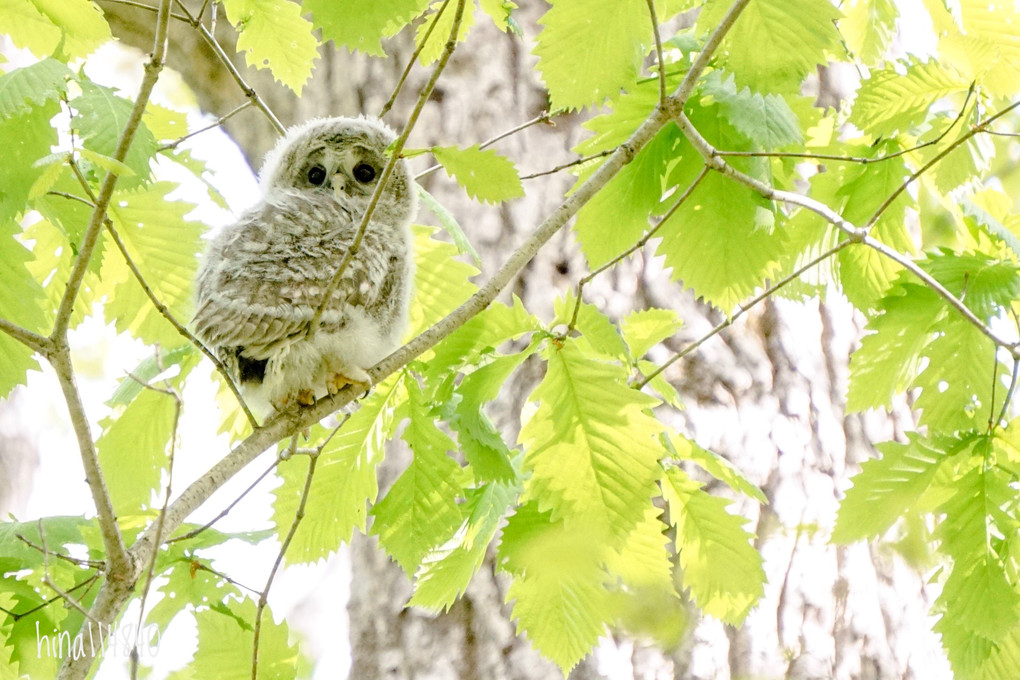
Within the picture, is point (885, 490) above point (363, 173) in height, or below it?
below

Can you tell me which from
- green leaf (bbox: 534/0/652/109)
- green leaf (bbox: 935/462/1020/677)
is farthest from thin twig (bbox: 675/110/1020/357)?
green leaf (bbox: 935/462/1020/677)

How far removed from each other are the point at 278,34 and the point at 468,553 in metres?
1.20

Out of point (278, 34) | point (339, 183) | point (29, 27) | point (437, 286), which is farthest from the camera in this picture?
point (339, 183)

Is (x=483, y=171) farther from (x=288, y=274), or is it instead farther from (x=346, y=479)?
(x=346, y=479)

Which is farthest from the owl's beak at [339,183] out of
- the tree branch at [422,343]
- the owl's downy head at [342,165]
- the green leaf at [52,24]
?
the tree branch at [422,343]

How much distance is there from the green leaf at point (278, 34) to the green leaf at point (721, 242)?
2.95 feet

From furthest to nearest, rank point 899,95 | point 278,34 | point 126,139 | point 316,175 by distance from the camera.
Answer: point 316,175
point 278,34
point 899,95
point 126,139

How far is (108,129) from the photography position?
5.28 feet

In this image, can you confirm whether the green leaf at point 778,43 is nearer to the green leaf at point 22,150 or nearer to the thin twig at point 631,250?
the thin twig at point 631,250

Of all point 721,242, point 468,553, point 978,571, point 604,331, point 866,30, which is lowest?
point 978,571

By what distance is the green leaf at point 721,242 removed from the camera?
1867mm

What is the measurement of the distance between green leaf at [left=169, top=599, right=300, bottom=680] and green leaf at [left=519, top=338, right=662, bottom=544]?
0.62 metres

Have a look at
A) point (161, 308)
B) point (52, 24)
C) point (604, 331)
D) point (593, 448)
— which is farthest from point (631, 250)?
point (52, 24)

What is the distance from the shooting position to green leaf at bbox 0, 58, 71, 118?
5.06 ft
